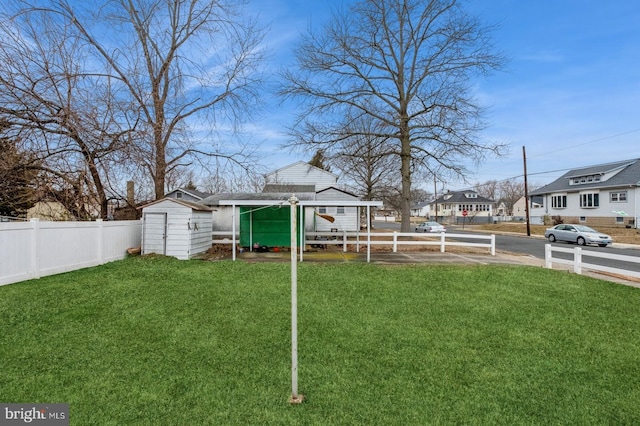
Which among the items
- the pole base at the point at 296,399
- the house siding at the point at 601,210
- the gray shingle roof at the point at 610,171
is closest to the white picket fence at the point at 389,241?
the pole base at the point at 296,399

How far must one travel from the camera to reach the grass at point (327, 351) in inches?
122

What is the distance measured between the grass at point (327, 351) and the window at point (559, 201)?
3758 cm

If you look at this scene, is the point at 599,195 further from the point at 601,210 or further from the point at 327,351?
the point at 327,351

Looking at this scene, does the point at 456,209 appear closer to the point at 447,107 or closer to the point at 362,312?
the point at 447,107

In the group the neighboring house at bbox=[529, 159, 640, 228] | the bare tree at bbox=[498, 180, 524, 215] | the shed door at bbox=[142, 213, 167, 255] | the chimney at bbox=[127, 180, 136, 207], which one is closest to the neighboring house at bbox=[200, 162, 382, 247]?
the shed door at bbox=[142, 213, 167, 255]

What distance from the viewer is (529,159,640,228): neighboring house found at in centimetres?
3127

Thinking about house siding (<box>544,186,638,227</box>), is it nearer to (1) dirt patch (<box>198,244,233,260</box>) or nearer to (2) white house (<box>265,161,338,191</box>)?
(2) white house (<box>265,161,338,191</box>)

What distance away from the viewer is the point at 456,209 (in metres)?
74.6

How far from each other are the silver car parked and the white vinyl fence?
24.6 m

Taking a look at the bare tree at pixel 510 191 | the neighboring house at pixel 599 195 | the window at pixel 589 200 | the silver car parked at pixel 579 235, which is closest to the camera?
the silver car parked at pixel 579 235

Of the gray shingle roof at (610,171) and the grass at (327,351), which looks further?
the gray shingle roof at (610,171)

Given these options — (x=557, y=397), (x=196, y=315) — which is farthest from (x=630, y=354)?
(x=196, y=315)

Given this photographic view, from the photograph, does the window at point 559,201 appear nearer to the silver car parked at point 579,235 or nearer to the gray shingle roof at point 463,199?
the silver car parked at point 579,235

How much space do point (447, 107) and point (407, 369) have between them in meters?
16.9
